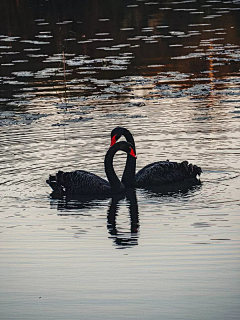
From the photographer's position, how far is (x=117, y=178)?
406 inches

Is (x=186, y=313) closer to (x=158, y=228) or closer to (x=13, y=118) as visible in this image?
(x=158, y=228)

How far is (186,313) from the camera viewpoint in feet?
19.3

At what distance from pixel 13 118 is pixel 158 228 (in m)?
7.42

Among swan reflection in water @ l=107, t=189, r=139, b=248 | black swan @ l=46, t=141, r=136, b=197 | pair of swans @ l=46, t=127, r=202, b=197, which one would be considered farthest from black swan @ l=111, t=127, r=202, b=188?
black swan @ l=46, t=141, r=136, b=197

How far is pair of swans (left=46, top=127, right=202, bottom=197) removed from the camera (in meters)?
10.1

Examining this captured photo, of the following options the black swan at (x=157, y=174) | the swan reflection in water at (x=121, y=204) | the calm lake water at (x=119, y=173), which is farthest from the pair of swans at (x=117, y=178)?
the calm lake water at (x=119, y=173)

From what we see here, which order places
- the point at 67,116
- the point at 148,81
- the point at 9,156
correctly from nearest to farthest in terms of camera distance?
the point at 9,156
the point at 67,116
the point at 148,81

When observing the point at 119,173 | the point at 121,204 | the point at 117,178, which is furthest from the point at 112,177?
the point at 119,173

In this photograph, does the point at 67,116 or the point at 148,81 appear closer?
the point at 67,116

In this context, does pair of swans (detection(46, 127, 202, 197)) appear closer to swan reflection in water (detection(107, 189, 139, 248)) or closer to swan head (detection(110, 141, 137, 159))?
swan head (detection(110, 141, 137, 159))

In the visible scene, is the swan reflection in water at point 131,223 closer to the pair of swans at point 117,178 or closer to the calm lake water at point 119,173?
the calm lake water at point 119,173

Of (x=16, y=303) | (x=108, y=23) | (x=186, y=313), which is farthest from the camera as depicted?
(x=108, y=23)

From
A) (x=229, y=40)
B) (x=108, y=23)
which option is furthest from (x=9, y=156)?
(x=108, y=23)

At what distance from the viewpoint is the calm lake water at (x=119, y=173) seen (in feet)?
20.9
